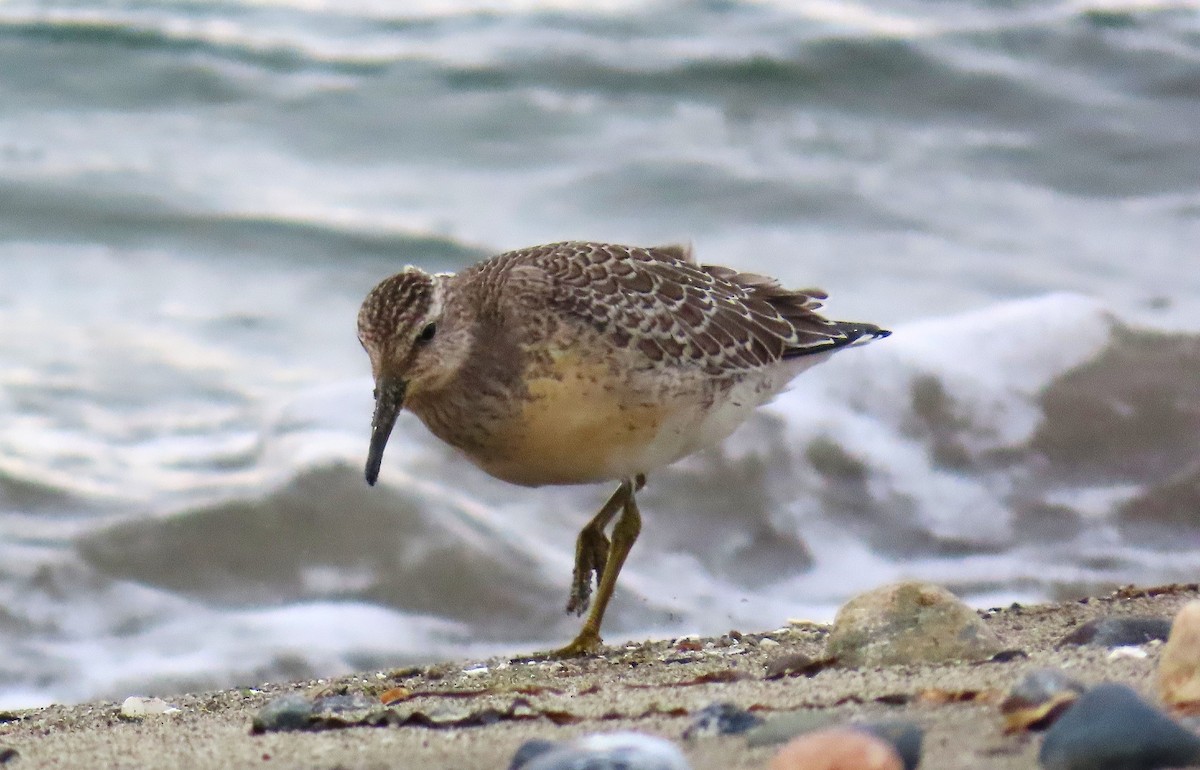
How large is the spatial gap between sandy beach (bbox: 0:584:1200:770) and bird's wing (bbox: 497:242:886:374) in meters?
A: 1.10

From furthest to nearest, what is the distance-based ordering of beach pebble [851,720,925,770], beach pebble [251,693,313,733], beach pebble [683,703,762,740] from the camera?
beach pebble [251,693,313,733] → beach pebble [683,703,762,740] → beach pebble [851,720,925,770]

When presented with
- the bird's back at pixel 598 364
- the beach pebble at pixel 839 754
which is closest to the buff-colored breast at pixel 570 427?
the bird's back at pixel 598 364

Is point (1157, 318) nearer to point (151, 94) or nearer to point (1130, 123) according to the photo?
point (1130, 123)

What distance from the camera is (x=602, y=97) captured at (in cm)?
1427

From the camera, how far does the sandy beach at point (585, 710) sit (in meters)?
3.70

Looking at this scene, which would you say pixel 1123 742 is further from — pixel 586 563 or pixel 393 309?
pixel 586 563

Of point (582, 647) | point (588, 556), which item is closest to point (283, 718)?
point (582, 647)

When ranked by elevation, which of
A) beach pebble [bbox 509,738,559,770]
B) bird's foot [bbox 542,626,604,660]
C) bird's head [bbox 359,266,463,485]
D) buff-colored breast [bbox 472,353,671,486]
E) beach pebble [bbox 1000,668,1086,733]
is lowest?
beach pebble [bbox 509,738,559,770]

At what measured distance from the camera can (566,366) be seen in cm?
571

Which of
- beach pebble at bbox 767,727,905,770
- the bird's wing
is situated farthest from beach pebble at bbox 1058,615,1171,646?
the bird's wing

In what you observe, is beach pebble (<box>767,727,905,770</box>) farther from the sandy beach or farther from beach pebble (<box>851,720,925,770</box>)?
the sandy beach

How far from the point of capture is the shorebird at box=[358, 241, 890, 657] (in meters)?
5.57

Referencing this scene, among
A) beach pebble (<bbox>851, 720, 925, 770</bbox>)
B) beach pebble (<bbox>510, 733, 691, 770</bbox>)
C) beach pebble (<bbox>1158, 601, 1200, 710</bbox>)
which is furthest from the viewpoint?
beach pebble (<bbox>1158, 601, 1200, 710</bbox>)

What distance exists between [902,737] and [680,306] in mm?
3125
